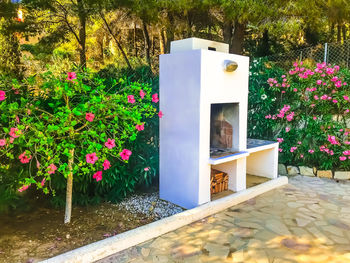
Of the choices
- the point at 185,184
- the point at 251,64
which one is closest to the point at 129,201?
the point at 185,184

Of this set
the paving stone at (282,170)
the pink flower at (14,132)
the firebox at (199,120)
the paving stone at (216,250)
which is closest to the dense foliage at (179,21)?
the firebox at (199,120)

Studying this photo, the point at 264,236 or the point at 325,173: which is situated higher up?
the point at 325,173

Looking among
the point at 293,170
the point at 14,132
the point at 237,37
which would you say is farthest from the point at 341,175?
the point at 14,132

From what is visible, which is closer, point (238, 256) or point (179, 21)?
point (238, 256)

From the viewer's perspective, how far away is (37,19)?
1018 centimetres

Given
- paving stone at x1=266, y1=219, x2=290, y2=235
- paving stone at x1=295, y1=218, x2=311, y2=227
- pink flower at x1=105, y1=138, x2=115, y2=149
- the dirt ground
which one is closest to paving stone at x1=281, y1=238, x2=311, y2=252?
paving stone at x1=266, y1=219, x2=290, y2=235

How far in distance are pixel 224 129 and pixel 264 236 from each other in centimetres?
175

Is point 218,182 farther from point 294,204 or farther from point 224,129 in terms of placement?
point 294,204

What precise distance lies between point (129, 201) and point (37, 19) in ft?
28.4

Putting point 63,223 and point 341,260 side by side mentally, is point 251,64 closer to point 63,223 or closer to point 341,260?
point 341,260

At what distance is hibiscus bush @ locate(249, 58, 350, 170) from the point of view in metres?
5.62

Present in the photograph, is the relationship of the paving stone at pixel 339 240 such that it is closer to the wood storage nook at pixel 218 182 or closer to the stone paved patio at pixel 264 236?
the stone paved patio at pixel 264 236

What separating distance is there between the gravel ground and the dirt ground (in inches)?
5.1

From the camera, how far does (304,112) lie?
600 cm
